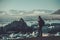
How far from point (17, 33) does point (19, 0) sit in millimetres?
444

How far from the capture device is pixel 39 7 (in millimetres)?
2057

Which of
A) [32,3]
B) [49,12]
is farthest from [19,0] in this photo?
[49,12]

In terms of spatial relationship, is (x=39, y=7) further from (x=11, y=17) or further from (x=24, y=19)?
(x=11, y=17)

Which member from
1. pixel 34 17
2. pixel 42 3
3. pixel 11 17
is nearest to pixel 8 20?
pixel 11 17

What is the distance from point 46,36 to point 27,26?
0.97ft

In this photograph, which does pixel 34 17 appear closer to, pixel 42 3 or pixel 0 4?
pixel 42 3

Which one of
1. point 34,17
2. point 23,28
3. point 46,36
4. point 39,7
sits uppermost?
point 39,7

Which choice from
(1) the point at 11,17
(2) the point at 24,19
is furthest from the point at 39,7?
(1) the point at 11,17

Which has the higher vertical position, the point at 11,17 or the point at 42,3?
the point at 42,3

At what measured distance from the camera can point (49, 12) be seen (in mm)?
2072


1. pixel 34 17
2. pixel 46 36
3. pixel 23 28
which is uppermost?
pixel 34 17

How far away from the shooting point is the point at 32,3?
80.7 inches

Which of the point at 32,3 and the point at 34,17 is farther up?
the point at 32,3

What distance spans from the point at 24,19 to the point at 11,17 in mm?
176
